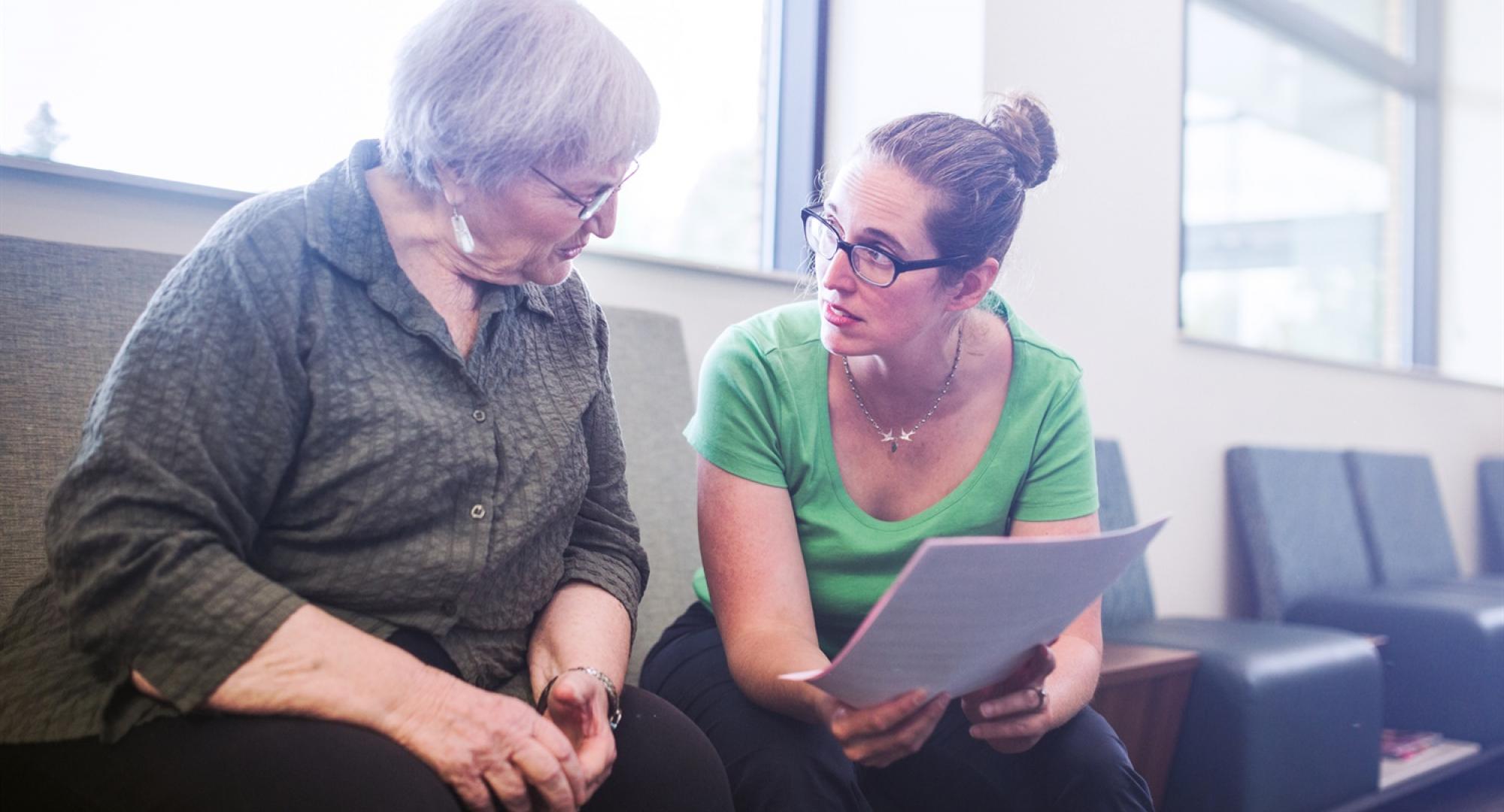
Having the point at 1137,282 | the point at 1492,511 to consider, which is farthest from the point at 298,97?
the point at 1492,511

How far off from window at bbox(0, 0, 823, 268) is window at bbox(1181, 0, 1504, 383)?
119cm

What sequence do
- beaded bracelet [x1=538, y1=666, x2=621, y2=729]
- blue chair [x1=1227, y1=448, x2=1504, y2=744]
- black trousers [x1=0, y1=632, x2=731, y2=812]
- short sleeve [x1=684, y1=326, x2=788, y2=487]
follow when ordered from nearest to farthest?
black trousers [x1=0, y1=632, x2=731, y2=812] → beaded bracelet [x1=538, y1=666, x2=621, y2=729] → short sleeve [x1=684, y1=326, x2=788, y2=487] → blue chair [x1=1227, y1=448, x2=1504, y2=744]

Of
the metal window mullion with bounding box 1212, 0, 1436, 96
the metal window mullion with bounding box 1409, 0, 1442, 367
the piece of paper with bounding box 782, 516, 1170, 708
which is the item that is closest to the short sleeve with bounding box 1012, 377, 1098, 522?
the piece of paper with bounding box 782, 516, 1170, 708

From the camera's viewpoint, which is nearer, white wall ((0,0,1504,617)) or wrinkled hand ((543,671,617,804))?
wrinkled hand ((543,671,617,804))

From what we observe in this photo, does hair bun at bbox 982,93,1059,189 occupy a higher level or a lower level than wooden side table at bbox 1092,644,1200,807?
higher

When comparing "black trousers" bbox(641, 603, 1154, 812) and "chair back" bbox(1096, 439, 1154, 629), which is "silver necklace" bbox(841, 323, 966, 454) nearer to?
"black trousers" bbox(641, 603, 1154, 812)

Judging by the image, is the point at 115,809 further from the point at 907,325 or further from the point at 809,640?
the point at 907,325

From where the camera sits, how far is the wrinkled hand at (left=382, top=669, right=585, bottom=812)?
38.0 inches

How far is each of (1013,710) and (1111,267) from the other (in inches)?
69.5

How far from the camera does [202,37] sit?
1.71 meters

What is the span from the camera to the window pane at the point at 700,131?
2266 millimetres

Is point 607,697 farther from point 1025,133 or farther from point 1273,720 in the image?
point 1273,720

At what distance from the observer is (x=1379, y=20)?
430 cm

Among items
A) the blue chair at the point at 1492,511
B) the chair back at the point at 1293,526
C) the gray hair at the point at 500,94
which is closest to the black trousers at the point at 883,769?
the gray hair at the point at 500,94
